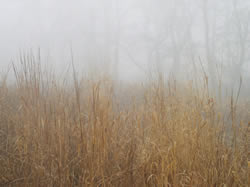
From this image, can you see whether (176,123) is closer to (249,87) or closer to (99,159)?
(99,159)

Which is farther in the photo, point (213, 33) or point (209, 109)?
point (213, 33)

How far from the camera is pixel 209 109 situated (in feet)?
3.81

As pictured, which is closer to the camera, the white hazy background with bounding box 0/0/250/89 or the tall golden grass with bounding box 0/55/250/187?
the tall golden grass with bounding box 0/55/250/187

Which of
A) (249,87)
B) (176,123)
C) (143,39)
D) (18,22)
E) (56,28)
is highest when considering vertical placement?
(18,22)

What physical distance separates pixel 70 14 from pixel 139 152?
1230cm

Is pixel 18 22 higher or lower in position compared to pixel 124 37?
higher

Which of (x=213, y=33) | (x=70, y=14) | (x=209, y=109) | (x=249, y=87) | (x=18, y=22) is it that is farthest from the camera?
(x=18, y=22)

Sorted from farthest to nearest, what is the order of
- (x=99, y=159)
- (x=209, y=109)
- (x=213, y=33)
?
(x=213, y=33), (x=209, y=109), (x=99, y=159)

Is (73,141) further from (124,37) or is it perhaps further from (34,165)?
(124,37)

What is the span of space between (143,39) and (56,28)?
5.34 m

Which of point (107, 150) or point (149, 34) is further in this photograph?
point (149, 34)

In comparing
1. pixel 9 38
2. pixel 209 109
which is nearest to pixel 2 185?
pixel 209 109

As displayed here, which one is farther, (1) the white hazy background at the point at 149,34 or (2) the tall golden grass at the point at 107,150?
(1) the white hazy background at the point at 149,34

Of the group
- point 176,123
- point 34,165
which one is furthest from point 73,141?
point 176,123
